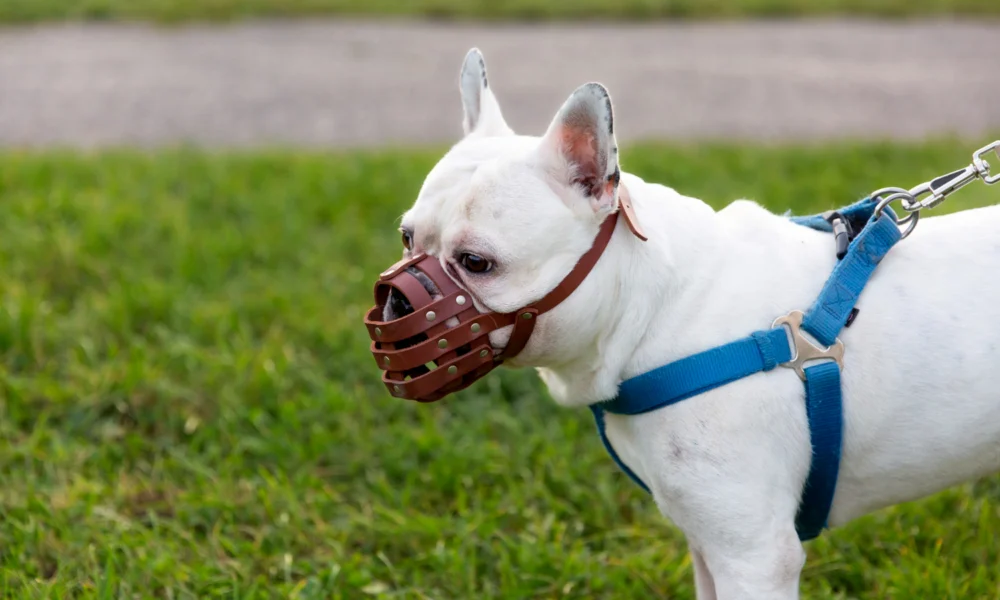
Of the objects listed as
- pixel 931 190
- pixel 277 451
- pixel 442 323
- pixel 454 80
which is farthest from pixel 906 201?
pixel 454 80

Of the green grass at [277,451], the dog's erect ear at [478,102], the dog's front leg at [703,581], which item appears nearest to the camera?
the dog's erect ear at [478,102]

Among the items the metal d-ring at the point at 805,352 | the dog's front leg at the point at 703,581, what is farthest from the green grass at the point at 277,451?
the metal d-ring at the point at 805,352

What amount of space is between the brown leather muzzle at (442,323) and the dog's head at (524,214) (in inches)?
0.8

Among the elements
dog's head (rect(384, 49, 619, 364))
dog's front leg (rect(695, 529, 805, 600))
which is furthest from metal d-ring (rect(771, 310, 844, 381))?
dog's head (rect(384, 49, 619, 364))

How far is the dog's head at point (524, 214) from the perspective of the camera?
217 centimetres

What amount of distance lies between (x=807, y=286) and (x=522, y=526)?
4.65 feet

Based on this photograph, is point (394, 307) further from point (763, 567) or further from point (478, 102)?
point (763, 567)

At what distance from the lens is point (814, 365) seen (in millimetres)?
2219

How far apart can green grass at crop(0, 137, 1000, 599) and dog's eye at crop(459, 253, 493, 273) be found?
119 centimetres

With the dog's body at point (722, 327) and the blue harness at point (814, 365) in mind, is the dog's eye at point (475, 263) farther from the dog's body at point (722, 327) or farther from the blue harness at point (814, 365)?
the blue harness at point (814, 365)

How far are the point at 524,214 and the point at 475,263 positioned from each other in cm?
15

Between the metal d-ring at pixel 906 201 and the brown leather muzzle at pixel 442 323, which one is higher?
the metal d-ring at pixel 906 201

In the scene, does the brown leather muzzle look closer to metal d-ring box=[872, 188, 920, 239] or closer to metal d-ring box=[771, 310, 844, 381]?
metal d-ring box=[771, 310, 844, 381]

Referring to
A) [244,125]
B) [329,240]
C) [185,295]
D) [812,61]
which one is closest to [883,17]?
[812,61]
